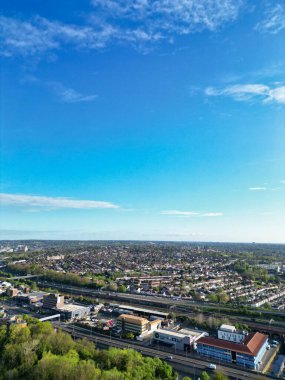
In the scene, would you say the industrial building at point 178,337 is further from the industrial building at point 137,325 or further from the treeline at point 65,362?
the treeline at point 65,362

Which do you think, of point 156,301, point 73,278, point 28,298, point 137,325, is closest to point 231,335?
point 137,325

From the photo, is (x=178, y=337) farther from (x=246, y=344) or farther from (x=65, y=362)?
(x=65, y=362)

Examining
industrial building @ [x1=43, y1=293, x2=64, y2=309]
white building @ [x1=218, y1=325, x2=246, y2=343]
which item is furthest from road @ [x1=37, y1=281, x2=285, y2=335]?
industrial building @ [x1=43, y1=293, x2=64, y2=309]

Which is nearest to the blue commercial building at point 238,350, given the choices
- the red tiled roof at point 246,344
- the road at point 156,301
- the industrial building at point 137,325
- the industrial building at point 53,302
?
the red tiled roof at point 246,344

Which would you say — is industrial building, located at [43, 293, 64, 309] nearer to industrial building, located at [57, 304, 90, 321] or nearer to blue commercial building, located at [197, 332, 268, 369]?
industrial building, located at [57, 304, 90, 321]

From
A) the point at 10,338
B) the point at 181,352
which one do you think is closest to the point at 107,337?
the point at 181,352

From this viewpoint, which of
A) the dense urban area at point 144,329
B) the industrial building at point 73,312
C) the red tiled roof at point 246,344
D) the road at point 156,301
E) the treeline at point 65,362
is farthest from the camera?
the industrial building at point 73,312

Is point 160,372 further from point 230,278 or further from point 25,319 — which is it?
point 230,278
